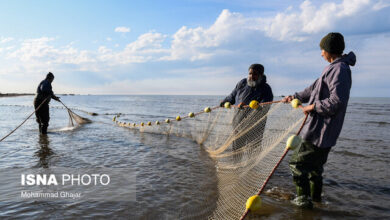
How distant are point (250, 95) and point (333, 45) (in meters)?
1.92

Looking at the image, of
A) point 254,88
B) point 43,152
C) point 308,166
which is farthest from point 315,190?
point 43,152

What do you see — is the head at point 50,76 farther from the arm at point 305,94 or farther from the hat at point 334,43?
the hat at point 334,43

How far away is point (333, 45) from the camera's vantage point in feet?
8.96

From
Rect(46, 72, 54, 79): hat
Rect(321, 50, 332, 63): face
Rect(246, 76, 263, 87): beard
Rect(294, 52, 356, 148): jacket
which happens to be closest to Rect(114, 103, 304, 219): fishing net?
Rect(294, 52, 356, 148): jacket

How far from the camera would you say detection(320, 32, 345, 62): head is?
272 cm

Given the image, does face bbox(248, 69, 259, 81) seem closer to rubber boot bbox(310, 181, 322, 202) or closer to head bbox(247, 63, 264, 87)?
head bbox(247, 63, 264, 87)

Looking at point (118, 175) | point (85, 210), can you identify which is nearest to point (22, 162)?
point (118, 175)

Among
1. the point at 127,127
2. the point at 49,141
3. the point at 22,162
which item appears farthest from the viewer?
the point at 127,127

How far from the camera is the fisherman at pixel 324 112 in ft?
8.32

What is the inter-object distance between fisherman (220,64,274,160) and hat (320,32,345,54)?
158 centimetres

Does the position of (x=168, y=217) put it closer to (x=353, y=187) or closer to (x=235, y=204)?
(x=235, y=204)

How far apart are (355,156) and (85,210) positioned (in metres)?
6.58

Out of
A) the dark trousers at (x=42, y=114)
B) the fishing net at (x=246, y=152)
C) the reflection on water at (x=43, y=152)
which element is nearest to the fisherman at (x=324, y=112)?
the fishing net at (x=246, y=152)

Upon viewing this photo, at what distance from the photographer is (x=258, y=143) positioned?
165 inches
